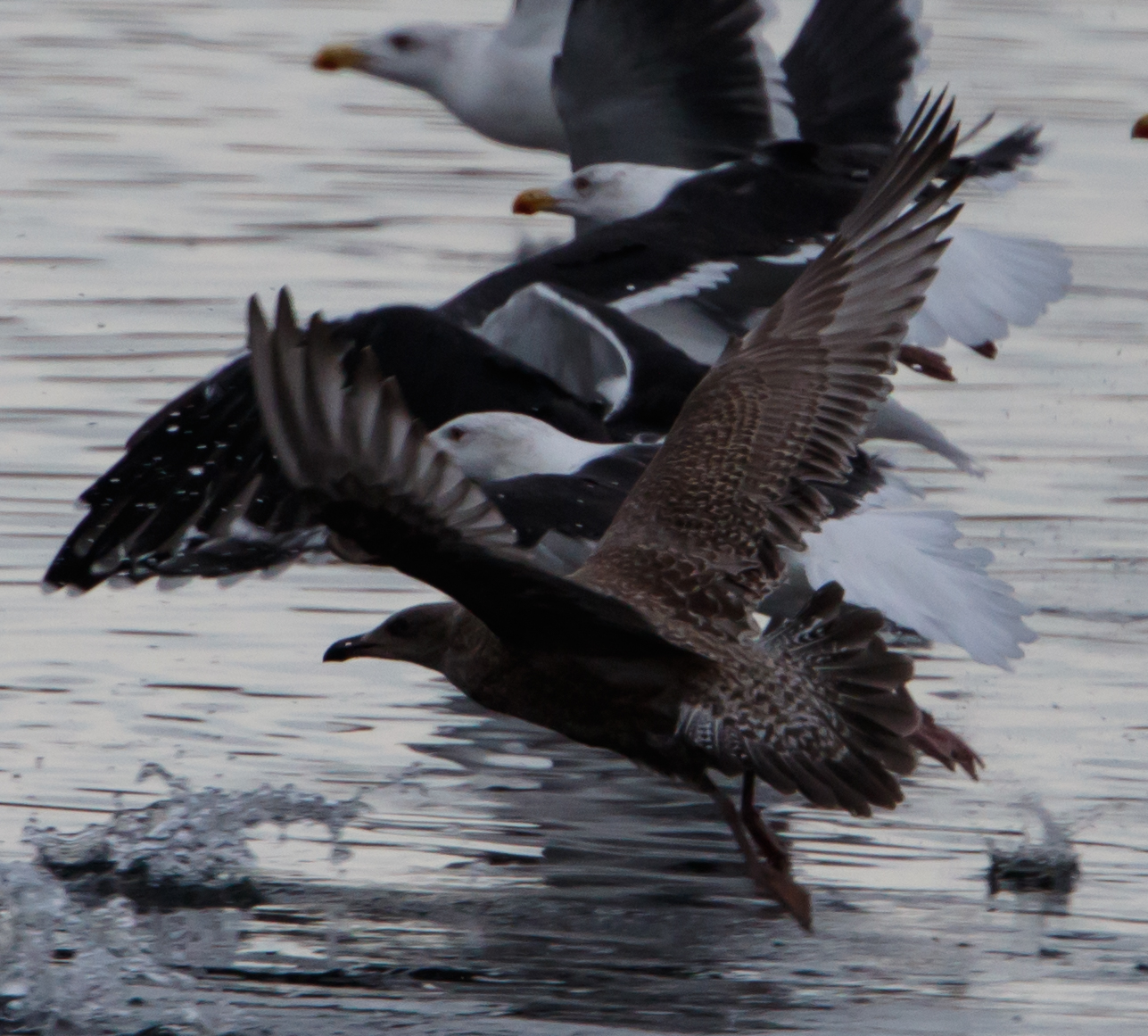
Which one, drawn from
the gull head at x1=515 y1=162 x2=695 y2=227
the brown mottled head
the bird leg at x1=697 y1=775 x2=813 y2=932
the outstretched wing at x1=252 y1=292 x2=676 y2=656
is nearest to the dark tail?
the gull head at x1=515 y1=162 x2=695 y2=227

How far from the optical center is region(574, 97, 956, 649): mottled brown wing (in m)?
5.57

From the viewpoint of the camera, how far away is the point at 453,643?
546 centimetres

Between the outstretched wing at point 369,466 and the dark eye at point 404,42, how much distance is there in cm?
714

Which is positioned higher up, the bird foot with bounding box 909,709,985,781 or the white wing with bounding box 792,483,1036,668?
the white wing with bounding box 792,483,1036,668

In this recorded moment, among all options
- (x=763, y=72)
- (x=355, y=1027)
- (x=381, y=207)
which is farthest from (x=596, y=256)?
(x=381, y=207)

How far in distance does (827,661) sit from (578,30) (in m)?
4.48

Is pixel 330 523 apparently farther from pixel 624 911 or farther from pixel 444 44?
pixel 444 44

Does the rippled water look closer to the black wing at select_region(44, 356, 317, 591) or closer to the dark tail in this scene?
the black wing at select_region(44, 356, 317, 591)

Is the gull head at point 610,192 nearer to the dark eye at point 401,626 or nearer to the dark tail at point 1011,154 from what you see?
the dark tail at point 1011,154

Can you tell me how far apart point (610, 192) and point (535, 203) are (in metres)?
0.52

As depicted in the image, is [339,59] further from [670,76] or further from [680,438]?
[680,438]

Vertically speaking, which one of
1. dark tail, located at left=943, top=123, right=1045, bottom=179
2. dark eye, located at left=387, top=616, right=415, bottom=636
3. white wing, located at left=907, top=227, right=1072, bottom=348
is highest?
dark tail, located at left=943, top=123, right=1045, bottom=179

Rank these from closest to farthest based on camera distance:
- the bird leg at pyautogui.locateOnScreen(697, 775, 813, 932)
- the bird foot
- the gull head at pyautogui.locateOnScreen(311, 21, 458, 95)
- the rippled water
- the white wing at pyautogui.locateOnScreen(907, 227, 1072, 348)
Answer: the rippled water, the bird leg at pyautogui.locateOnScreen(697, 775, 813, 932), the bird foot, the white wing at pyautogui.locateOnScreen(907, 227, 1072, 348), the gull head at pyautogui.locateOnScreen(311, 21, 458, 95)

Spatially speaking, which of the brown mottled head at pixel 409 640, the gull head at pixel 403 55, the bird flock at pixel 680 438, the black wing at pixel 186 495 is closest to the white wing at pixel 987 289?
the bird flock at pixel 680 438
